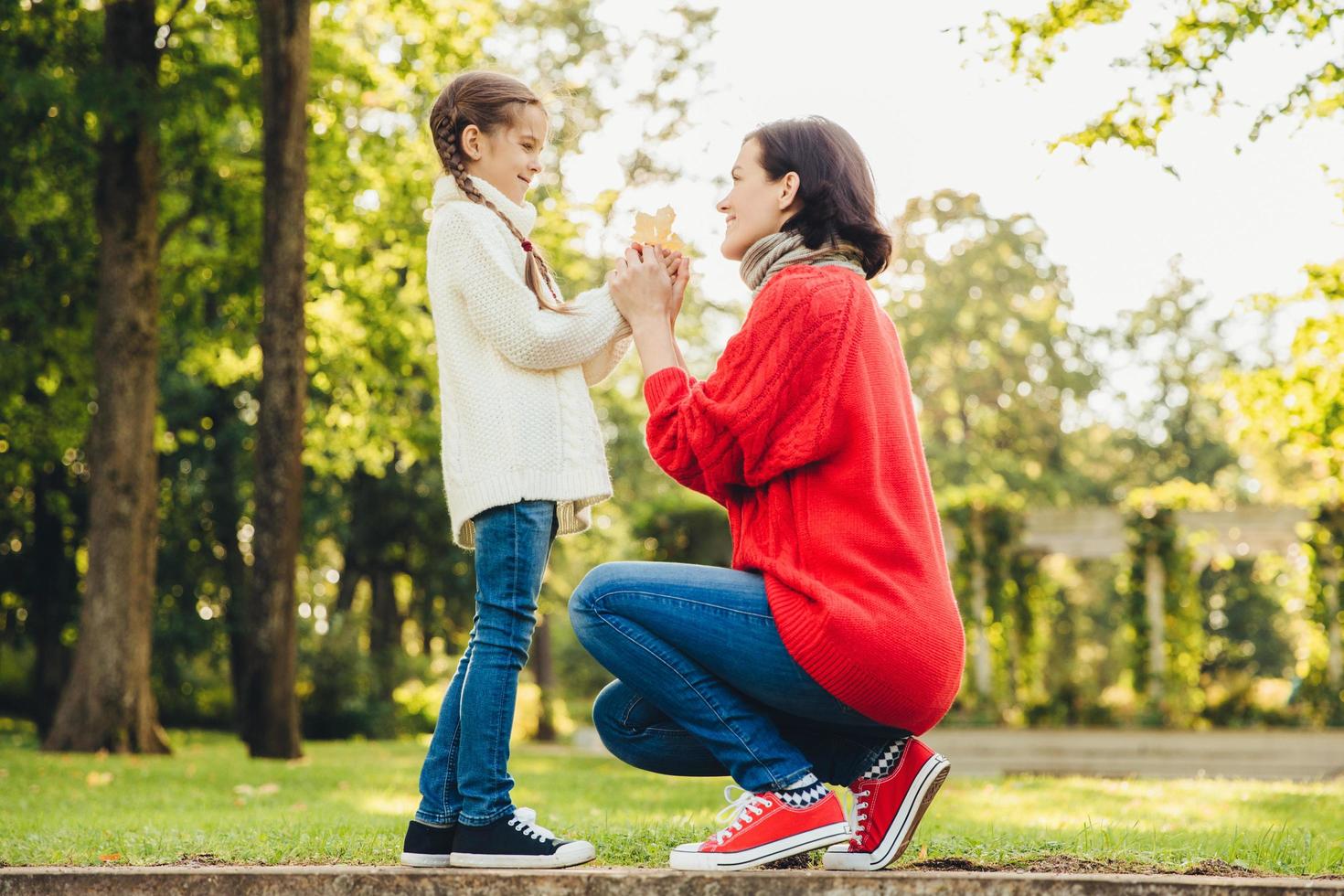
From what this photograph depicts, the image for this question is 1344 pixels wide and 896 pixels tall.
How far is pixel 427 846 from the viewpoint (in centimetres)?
309

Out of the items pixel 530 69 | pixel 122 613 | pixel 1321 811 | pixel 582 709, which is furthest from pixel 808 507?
pixel 582 709

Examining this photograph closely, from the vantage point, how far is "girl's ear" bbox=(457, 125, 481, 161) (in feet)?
10.9

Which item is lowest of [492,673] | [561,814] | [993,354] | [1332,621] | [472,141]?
[561,814]

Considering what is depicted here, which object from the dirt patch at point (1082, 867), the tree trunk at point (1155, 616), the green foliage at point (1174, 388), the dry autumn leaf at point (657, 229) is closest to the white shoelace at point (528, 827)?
the dirt patch at point (1082, 867)

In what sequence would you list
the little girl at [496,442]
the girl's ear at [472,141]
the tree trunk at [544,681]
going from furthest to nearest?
1. the tree trunk at [544,681]
2. the girl's ear at [472,141]
3. the little girl at [496,442]

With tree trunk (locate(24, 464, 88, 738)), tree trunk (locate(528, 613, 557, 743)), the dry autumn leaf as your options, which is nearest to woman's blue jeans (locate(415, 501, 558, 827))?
the dry autumn leaf

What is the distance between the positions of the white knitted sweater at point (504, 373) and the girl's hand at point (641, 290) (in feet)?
0.14

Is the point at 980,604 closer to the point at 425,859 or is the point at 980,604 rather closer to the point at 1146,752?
the point at 1146,752

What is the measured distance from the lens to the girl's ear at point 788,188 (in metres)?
3.16

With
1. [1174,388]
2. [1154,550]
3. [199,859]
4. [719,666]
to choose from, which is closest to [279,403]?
[199,859]

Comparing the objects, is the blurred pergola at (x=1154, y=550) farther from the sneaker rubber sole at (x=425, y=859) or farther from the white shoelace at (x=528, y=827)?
the sneaker rubber sole at (x=425, y=859)

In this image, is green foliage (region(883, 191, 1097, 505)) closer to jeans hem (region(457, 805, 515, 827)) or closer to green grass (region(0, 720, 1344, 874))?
green grass (region(0, 720, 1344, 874))

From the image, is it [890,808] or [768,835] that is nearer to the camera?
[768,835]

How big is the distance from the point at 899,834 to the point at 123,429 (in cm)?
1091
